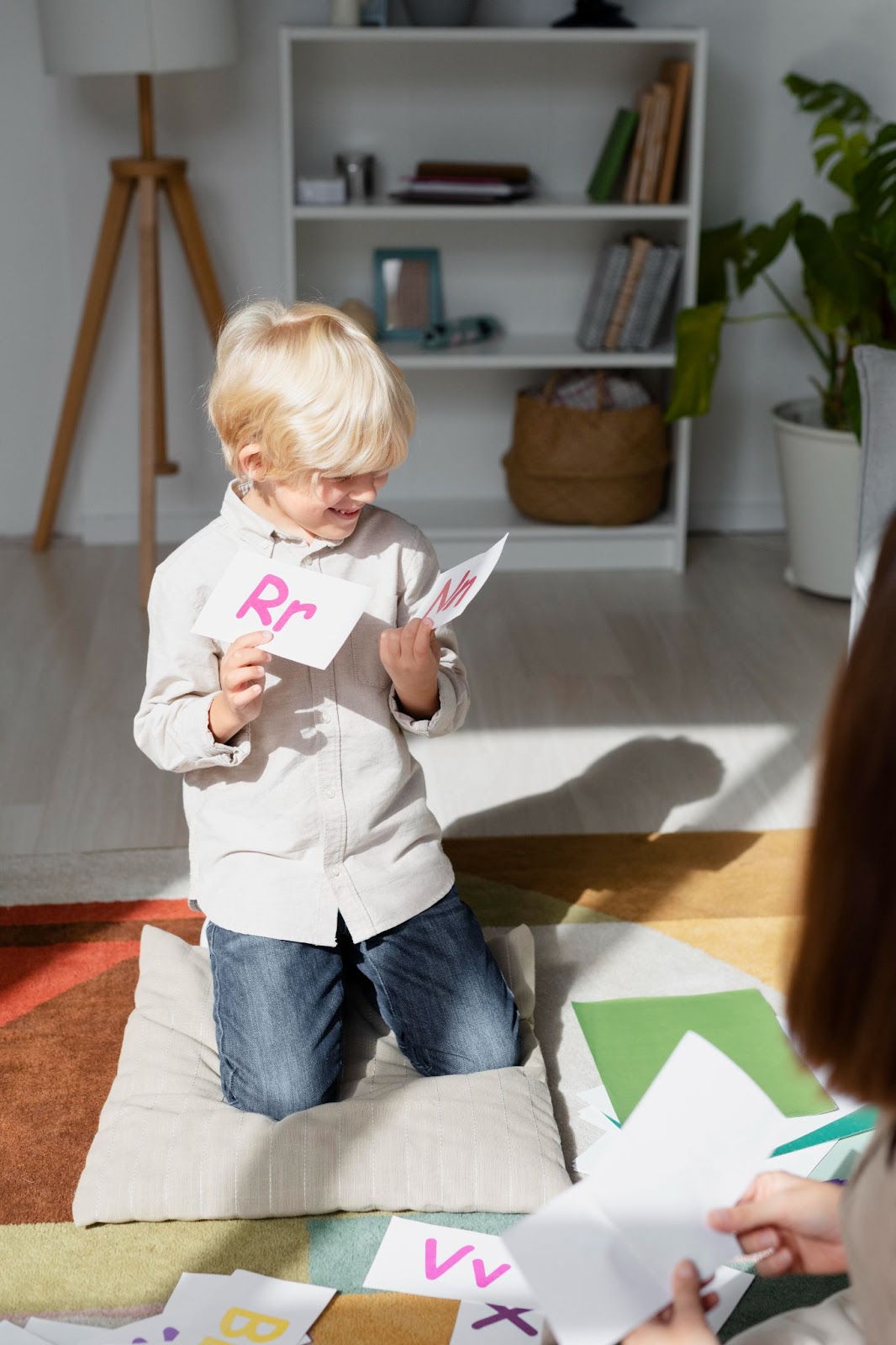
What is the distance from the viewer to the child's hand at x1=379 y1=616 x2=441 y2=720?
1.56 m

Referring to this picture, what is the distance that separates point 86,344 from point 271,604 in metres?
2.09

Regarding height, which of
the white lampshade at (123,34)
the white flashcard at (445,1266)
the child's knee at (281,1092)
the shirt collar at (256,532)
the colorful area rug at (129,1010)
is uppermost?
the white lampshade at (123,34)

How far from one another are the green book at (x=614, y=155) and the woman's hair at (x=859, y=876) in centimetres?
283

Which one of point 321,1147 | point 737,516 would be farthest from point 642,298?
point 321,1147

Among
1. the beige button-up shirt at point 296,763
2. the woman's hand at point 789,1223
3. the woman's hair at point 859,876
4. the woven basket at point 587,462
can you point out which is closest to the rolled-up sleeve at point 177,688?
the beige button-up shirt at point 296,763

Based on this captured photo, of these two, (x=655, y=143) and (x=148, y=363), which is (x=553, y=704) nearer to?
(x=148, y=363)

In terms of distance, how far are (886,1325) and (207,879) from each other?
3.23 ft

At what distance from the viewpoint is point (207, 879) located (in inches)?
64.5

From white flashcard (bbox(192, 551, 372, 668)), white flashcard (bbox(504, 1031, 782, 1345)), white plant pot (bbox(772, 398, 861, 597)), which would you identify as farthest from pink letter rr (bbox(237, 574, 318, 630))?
white plant pot (bbox(772, 398, 861, 597))

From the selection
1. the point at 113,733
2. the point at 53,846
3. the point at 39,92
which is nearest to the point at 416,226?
the point at 39,92

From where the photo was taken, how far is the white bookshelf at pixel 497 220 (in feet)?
11.0

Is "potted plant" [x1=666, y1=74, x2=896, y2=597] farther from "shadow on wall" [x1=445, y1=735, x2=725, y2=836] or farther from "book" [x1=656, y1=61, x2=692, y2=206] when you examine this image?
"shadow on wall" [x1=445, y1=735, x2=725, y2=836]

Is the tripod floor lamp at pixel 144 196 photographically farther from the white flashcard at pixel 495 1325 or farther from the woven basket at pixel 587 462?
the white flashcard at pixel 495 1325

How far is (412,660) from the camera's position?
156 centimetres
